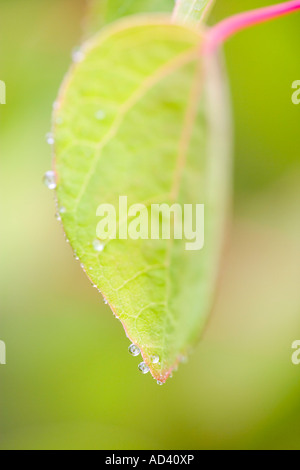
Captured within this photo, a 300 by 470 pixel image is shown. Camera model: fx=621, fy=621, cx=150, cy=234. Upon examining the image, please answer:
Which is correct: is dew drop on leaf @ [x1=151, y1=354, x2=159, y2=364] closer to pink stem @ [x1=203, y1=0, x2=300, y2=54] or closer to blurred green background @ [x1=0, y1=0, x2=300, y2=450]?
pink stem @ [x1=203, y1=0, x2=300, y2=54]

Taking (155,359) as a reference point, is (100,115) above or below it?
above

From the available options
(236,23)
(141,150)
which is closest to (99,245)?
(141,150)

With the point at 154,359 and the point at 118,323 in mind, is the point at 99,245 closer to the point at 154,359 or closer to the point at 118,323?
the point at 154,359

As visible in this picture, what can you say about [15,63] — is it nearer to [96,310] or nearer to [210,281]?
[96,310]

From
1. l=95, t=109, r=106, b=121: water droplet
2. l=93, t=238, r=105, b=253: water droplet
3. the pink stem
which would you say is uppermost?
the pink stem

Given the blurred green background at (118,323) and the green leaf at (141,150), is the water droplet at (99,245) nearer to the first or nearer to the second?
the green leaf at (141,150)

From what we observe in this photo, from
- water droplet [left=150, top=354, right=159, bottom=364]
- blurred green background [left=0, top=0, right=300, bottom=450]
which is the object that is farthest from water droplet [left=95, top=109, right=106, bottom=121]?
blurred green background [left=0, top=0, right=300, bottom=450]
